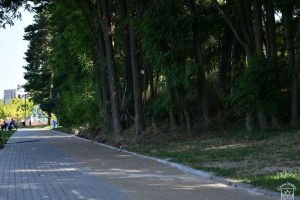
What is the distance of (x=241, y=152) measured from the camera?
1836 centimetres

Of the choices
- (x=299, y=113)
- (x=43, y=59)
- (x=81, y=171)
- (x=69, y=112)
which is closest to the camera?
(x=81, y=171)

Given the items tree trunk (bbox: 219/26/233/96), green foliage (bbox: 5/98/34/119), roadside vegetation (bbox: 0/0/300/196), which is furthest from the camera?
green foliage (bbox: 5/98/34/119)

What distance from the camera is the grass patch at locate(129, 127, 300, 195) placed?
1334cm

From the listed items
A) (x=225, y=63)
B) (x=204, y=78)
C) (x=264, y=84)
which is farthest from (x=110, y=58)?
(x=264, y=84)

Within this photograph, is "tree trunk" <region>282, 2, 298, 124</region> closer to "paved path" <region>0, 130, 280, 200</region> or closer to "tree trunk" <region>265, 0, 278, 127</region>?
"tree trunk" <region>265, 0, 278, 127</region>

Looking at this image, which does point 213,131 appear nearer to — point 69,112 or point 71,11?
point 71,11

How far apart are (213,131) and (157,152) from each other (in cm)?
570

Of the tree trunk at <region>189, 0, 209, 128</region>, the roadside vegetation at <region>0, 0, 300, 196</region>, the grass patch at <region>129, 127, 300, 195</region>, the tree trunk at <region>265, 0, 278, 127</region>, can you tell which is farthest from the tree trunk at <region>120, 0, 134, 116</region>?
the tree trunk at <region>265, 0, 278, 127</region>

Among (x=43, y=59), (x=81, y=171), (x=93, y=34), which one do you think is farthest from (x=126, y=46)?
(x=43, y=59)

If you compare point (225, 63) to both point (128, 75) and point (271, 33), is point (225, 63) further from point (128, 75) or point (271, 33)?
point (128, 75)

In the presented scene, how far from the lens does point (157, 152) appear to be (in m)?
22.2

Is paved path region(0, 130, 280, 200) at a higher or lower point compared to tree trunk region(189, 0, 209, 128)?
lower

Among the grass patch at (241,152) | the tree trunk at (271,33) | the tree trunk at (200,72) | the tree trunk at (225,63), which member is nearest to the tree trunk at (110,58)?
the grass patch at (241,152)

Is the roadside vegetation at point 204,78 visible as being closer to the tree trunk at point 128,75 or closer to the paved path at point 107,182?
the tree trunk at point 128,75
